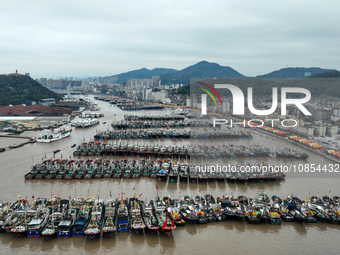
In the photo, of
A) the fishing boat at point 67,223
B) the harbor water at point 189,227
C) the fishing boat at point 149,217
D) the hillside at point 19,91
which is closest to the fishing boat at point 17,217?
the harbor water at point 189,227

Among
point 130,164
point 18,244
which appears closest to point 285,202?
point 130,164

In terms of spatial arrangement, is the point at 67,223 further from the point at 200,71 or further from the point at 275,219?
the point at 200,71

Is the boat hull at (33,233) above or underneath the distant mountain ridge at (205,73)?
underneath

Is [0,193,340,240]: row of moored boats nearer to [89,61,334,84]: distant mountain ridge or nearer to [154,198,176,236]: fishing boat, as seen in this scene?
[154,198,176,236]: fishing boat

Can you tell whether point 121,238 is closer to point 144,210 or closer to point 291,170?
point 144,210

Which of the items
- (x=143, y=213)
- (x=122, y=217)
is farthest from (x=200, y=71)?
(x=122, y=217)

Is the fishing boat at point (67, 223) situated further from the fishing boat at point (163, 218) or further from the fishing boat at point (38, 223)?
→ the fishing boat at point (163, 218)

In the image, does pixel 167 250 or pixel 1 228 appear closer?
pixel 167 250
